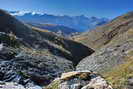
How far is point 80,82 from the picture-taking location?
1923 centimetres

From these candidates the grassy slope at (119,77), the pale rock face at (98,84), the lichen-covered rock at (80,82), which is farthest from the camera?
the grassy slope at (119,77)

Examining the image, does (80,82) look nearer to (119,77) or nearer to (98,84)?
(98,84)

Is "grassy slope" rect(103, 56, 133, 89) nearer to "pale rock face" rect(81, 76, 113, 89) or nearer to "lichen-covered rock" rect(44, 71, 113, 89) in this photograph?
"pale rock face" rect(81, 76, 113, 89)

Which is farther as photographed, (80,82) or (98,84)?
(80,82)

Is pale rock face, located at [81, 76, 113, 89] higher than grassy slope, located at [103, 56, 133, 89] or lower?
lower

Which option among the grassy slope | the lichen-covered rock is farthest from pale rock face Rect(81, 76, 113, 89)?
the grassy slope

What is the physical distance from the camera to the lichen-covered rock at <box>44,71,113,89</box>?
1828 cm

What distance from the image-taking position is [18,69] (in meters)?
28.6

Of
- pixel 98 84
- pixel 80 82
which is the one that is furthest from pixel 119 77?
pixel 98 84

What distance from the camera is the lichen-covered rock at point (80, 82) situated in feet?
60.0

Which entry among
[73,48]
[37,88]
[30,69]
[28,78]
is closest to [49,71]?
[30,69]

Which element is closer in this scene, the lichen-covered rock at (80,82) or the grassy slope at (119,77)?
the lichen-covered rock at (80,82)

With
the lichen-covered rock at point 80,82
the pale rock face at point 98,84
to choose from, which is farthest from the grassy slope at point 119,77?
the lichen-covered rock at point 80,82

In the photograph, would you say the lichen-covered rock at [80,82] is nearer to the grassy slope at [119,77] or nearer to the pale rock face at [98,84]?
the pale rock face at [98,84]
